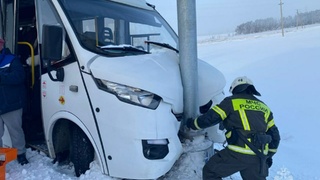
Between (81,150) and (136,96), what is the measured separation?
0.95 meters

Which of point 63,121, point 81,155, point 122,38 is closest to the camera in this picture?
point 81,155

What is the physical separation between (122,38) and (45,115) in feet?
4.27

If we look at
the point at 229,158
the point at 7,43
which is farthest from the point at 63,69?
the point at 229,158

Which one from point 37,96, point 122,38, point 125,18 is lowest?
point 37,96

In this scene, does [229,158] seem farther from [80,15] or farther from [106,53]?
[80,15]

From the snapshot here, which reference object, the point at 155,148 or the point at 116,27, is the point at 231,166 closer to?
the point at 155,148

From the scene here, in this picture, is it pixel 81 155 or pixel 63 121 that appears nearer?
pixel 81 155

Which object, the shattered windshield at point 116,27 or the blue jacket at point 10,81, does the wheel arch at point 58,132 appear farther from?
the shattered windshield at point 116,27

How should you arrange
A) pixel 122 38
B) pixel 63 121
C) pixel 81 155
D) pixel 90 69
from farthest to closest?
pixel 122 38
pixel 63 121
pixel 81 155
pixel 90 69

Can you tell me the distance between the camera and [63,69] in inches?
130

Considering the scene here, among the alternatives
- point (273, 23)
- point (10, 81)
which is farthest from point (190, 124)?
point (273, 23)

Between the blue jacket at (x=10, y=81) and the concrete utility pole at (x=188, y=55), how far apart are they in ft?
6.60

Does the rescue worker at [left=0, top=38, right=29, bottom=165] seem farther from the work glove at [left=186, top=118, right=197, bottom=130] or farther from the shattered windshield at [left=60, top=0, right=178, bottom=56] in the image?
the work glove at [left=186, top=118, right=197, bottom=130]

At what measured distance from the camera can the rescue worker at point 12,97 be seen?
3.71 meters
